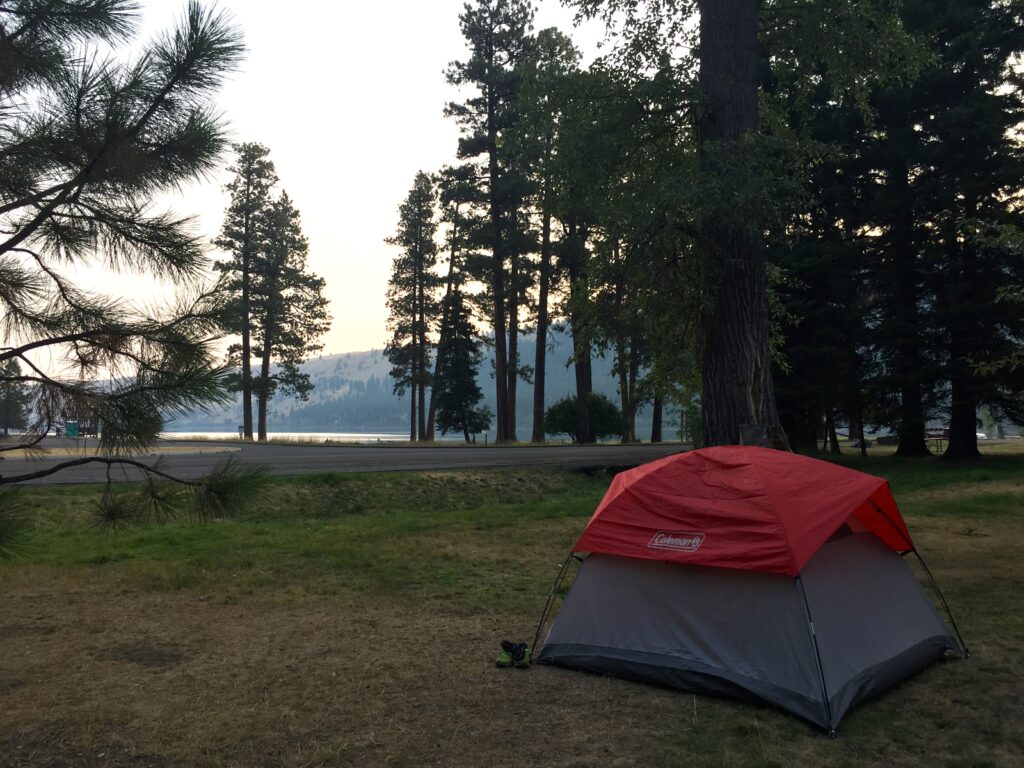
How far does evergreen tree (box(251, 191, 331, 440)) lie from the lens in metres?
43.9

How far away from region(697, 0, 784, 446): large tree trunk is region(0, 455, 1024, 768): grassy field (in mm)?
3163

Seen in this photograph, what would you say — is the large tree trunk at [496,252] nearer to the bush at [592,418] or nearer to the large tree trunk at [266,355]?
the bush at [592,418]

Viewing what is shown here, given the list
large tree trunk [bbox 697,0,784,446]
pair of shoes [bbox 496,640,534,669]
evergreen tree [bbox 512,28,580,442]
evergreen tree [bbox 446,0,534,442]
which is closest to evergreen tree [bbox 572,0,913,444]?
large tree trunk [bbox 697,0,784,446]

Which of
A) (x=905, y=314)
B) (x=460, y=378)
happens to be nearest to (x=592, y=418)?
(x=460, y=378)

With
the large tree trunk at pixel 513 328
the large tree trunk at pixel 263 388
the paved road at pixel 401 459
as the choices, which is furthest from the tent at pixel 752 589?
the large tree trunk at pixel 263 388

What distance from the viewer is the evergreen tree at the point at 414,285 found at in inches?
2004

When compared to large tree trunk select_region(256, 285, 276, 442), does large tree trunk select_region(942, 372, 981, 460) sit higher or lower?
lower

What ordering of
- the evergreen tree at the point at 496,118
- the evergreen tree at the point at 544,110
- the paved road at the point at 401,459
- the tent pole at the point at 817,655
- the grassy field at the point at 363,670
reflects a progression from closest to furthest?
1. the grassy field at the point at 363,670
2. the tent pole at the point at 817,655
3. the evergreen tree at the point at 544,110
4. the paved road at the point at 401,459
5. the evergreen tree at the point at 496,118

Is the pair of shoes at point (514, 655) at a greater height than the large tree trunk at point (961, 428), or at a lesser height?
lesser

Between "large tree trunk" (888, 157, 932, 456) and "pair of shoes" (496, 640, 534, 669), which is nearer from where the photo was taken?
"pair of shoes" (496, 640, 534, 669)

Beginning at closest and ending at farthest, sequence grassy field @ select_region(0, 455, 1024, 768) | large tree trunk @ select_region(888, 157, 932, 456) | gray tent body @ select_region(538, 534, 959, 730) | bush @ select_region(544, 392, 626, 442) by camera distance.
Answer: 1. grassy field @ select_region(0, 455, 1024, 768)
2. gray tent body @ select_region(538, 534, 959, 730)
3. large tree trunk @ select_region(888, 157, 932, 456)
4. bush @ select_region(544, 392, 626, 442)

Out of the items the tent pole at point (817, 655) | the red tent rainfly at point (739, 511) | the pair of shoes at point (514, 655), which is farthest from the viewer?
the pair of shoes at point (514, 655)

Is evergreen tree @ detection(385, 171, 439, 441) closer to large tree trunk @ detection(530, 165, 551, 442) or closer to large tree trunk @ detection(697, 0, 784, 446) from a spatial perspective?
large tree trunk @ detection(530, 165, 551, 442)

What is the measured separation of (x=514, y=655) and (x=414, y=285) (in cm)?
4602
